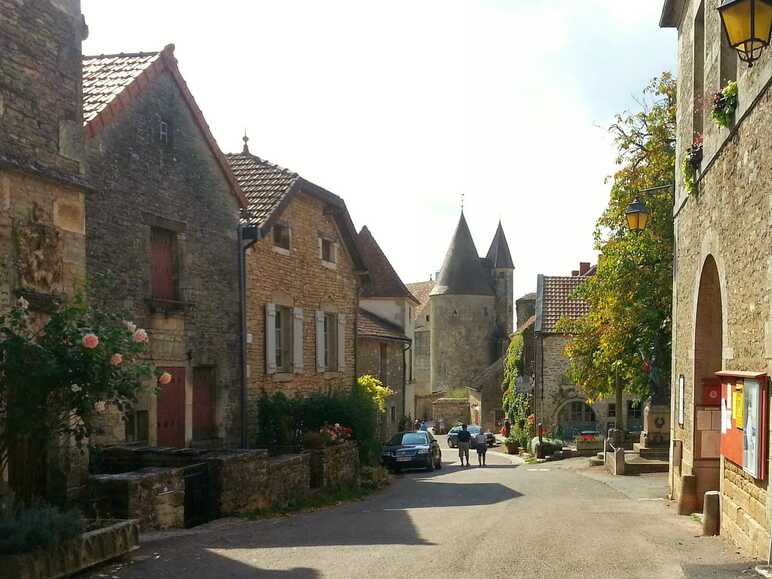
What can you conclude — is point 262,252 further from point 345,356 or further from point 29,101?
point 29,101

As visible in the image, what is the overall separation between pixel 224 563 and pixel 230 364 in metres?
8.87

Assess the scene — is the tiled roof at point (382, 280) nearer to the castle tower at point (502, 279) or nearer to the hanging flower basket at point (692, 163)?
the hanging flower basket at point (692, 163)

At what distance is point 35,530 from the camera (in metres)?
6.99

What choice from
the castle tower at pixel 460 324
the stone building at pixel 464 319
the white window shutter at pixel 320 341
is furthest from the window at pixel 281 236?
the castle tower at pixel 460 324

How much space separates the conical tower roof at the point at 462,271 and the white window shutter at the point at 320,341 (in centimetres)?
5028

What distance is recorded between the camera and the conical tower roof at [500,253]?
76000 millimetres

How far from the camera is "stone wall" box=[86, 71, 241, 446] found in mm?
13384

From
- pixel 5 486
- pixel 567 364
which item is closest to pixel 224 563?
pixel 5 486

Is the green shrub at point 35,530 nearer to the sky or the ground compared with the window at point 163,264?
nearer to the ground

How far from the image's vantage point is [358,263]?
2378 cm

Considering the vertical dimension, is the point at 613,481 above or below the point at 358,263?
below

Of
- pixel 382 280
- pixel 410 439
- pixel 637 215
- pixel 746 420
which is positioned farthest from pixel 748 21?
pixel 382 280

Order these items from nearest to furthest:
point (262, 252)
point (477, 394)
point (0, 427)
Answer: point (0, 427) → point (262, 252) → point (477, 394)

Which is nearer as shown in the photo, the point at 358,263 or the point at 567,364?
the point at 358,263
